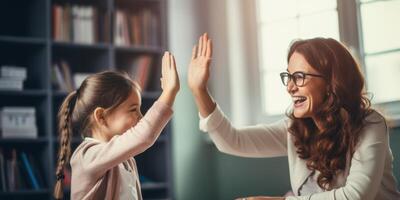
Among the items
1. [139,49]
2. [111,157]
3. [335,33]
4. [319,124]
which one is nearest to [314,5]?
[335,33]

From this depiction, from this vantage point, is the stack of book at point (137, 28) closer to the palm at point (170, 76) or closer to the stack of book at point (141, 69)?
the stack of book at point (141, 69)

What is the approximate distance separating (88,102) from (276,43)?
7.38 feet

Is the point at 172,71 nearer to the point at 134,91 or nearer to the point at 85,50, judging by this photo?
the point at 134,91

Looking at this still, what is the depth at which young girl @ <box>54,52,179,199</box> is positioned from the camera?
159cm

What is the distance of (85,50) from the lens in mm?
3729

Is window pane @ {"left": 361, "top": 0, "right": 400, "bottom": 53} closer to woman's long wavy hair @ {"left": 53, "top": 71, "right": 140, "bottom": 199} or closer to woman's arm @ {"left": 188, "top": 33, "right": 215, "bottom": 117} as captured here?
woman's arm @ {"left": 188, "top": 33, "right": 215, "bottom": 117}

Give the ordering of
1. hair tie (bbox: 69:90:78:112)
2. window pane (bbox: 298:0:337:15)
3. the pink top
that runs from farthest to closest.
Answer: window pane (bbox: 298:0:337:15), hair tie (bbox: 69:90:78:112), the pink top

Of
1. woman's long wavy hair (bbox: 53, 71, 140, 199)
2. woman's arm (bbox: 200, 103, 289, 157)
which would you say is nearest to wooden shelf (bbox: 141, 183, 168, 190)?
woman's arm (bbox: 200, 103, 289, 157)

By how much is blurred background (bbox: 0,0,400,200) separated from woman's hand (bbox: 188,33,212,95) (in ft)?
5.21

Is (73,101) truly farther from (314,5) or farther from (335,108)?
(314,5)

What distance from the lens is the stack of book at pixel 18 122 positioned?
3244 mm

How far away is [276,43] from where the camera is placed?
12.7ft

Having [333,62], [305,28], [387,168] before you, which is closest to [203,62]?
[333,62]

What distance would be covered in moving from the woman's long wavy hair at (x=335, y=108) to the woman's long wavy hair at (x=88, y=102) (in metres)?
0.57
